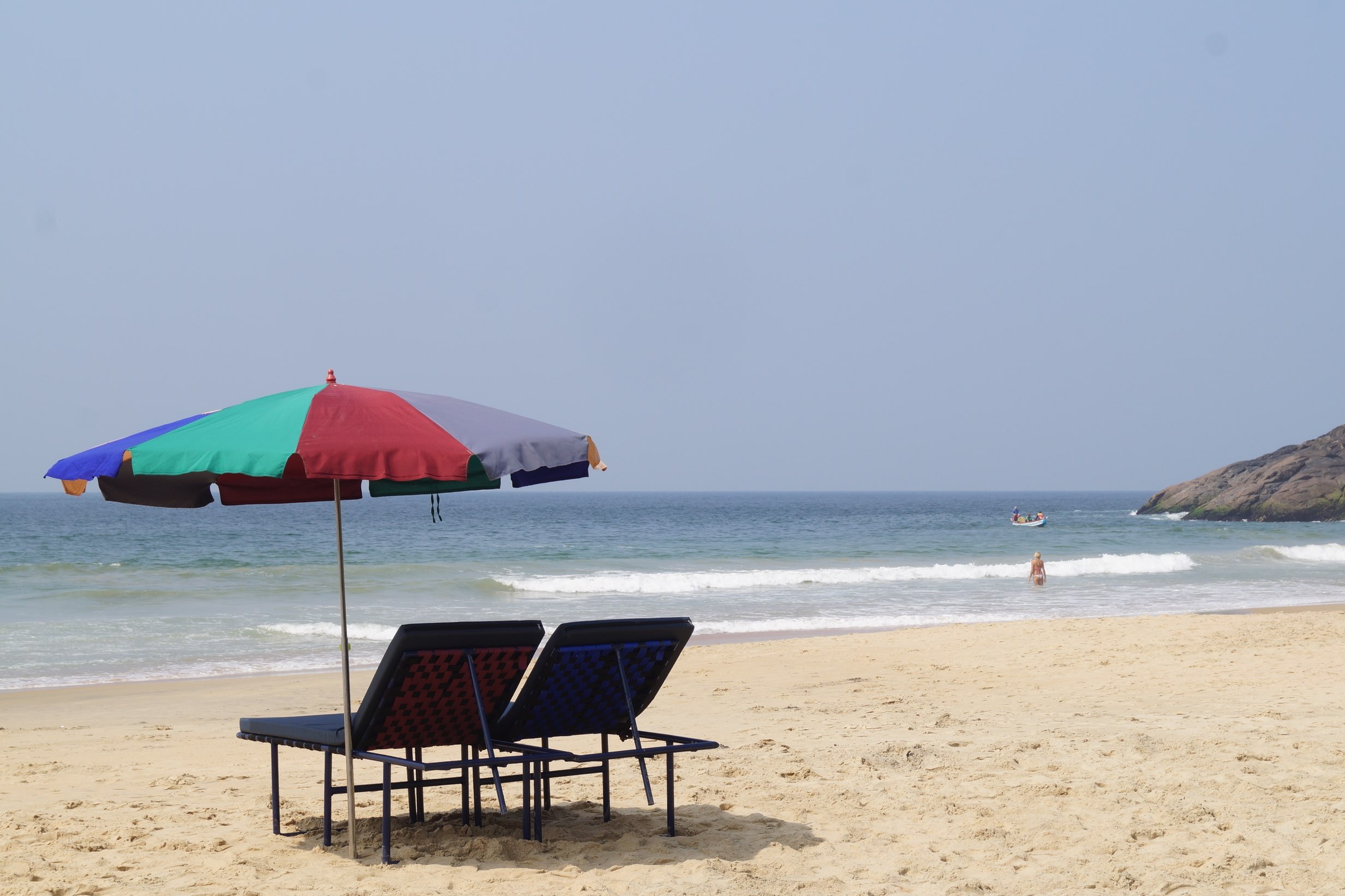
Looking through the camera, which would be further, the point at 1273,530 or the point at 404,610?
the point at 1273,530

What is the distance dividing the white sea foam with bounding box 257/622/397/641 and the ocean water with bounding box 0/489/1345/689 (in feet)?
0.19

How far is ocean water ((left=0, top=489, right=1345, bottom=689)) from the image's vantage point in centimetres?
1636

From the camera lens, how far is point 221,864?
470cm

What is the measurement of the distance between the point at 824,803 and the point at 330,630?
42.5ft

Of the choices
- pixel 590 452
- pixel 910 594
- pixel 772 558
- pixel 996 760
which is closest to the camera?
pixel 590 452

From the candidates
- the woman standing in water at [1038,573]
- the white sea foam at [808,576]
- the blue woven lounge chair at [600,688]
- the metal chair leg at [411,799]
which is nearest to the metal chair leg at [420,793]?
the metal chair leg at [411,799]

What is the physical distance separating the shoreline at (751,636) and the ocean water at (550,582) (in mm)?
317

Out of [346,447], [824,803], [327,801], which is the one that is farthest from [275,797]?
[824,803]

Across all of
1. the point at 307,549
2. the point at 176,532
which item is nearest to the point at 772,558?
the point at 307,549

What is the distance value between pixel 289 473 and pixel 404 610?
1735 centimetres

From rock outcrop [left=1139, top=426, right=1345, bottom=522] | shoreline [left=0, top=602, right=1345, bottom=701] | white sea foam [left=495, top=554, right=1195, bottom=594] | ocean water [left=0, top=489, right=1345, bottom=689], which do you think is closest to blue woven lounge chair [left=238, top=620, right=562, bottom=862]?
shoreline [left=0, top=602, right=1345, bottom=701]

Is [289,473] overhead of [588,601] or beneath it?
overhead

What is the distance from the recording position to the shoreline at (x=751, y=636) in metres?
12.0

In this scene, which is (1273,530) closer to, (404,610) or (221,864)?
(404,610)
